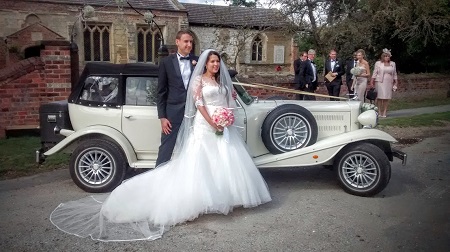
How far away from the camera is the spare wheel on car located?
538 centimetres

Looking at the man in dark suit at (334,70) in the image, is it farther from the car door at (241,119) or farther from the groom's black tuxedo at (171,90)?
the groom's black tuxedo at (171,90)

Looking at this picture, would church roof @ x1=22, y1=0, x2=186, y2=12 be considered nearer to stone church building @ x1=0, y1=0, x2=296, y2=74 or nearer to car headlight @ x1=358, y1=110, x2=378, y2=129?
stone church building @ x1=0, y1=0, x2=296, y2=74

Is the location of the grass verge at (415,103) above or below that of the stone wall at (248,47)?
below

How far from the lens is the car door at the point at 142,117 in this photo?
18.4 ft

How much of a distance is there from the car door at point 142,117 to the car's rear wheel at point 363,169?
256cm

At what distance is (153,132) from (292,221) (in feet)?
7.60

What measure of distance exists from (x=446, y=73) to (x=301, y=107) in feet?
60.6

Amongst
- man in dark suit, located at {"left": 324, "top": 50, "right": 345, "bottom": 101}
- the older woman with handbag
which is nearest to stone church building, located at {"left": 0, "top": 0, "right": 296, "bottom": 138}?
man in dark suit, located at {"left": 324, "top": 50, "right": 345, "bottom": 101}

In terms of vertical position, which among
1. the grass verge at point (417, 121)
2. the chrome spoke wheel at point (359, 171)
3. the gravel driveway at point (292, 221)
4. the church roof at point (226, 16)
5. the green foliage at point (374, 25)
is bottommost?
the gravel driveway at point (292, 221)

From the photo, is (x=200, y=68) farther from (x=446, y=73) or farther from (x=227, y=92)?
(x=446, y=73)

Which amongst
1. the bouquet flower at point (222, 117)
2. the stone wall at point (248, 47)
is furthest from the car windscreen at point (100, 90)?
the stone wall at point (248, 47)

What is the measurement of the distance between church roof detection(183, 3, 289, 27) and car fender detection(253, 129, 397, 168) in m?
21.0

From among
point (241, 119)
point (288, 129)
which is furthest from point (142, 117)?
point (288, 129)

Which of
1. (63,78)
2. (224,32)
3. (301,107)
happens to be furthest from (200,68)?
(224,32)
